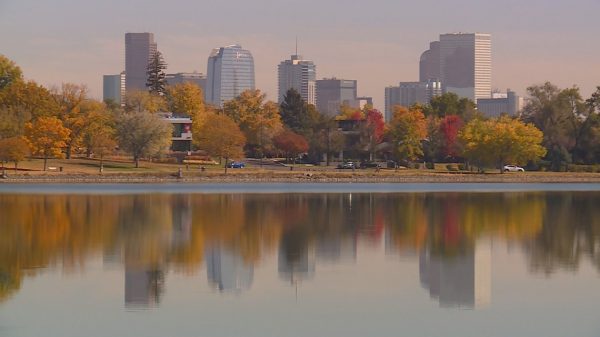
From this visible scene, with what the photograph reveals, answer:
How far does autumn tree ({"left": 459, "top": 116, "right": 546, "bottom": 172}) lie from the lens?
104 m

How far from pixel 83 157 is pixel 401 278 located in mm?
79914

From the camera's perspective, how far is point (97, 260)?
33.2 meters

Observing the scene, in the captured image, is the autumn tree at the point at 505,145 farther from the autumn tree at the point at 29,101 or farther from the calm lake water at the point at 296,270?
the calm lake water at the point at 296,270

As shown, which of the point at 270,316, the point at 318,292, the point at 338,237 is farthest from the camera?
the point at 338,237

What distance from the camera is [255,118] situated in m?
125

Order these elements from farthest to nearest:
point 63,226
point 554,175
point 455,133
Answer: point 455,133, point 554,175, point 63,226

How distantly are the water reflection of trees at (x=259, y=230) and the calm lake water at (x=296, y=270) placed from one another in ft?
0.29

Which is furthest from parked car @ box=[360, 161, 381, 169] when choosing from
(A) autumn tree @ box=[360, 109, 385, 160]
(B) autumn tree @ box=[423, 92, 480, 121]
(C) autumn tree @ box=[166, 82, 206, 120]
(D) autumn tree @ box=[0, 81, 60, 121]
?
(D) autumn tree @ box=[0, 81, 60, 121]

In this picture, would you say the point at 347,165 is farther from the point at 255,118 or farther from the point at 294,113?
the point at 294,113

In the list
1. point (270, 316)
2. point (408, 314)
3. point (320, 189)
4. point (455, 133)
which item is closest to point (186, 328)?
point (270, 316)

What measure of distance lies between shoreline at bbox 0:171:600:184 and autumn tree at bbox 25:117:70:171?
730 centimetres

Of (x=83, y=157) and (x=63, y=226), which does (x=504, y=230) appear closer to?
(x=63, y=226)

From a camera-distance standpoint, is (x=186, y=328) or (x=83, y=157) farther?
(x=83, y=157)

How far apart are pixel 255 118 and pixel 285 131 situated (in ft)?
19.0
